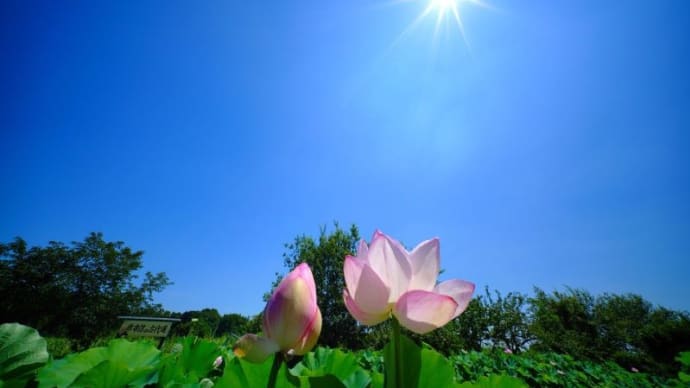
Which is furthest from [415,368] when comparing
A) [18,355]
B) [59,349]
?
[59,349]

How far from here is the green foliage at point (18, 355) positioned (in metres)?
0.47

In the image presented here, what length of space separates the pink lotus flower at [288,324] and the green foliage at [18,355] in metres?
0.45

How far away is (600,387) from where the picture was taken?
317 cm

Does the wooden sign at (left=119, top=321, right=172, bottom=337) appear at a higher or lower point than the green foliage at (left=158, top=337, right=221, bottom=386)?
higher

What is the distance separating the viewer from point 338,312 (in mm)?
13945

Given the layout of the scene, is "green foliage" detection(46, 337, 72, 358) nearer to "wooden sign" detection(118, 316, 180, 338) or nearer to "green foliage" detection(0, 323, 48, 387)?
"wooden sign" detection(118, 316, 180, 338)

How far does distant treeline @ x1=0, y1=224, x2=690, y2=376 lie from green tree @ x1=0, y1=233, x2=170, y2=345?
0.04 meters

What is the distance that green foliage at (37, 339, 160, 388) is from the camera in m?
0.54

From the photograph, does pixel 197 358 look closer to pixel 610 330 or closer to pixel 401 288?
pixel 401 288

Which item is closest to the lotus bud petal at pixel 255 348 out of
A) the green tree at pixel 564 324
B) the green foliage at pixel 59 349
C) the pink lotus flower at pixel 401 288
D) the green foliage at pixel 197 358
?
the pink lotus flower at pixel 401 288

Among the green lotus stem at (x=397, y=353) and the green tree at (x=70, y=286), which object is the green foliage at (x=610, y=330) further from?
the green tree at (x=70, y=286)

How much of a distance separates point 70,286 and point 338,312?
16.1 metres

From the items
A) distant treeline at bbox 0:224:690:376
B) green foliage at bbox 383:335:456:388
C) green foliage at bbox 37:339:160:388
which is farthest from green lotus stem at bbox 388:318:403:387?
distant treeline at bbox 0:224:690:376

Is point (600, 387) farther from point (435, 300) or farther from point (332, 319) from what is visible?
point (332, 319)
